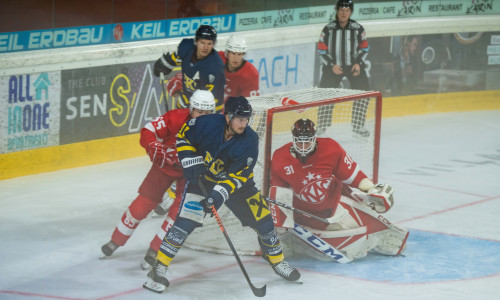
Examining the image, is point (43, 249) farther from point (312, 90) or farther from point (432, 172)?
point (432, 172)

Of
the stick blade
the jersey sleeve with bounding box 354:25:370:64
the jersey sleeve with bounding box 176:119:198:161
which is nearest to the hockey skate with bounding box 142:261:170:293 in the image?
the stick blade

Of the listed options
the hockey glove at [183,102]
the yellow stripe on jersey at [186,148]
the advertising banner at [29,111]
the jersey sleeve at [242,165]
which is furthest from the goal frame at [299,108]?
the advertising banner at [29,111]

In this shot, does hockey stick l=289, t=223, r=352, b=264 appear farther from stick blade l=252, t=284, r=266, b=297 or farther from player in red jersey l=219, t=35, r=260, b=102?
player in red jersey l=219, t=35, r=260, b=102

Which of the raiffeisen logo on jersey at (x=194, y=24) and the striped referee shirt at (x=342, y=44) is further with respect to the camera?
the striped referee shirt at (x=342, y=44)

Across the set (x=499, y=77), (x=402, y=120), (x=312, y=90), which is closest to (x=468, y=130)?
(x=402, y=120)

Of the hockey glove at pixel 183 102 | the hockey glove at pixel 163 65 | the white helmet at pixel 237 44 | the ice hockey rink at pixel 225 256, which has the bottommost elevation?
the ice hockey rink at pixel 225 256

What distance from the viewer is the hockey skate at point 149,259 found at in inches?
217

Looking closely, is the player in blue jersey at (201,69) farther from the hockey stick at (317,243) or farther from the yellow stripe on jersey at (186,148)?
the yellow stripe on jersey at (186,148)

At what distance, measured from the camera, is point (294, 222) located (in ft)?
18.7

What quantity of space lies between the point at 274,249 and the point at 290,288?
25 cm

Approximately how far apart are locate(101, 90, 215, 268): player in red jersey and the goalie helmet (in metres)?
0.53

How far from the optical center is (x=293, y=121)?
650 cm

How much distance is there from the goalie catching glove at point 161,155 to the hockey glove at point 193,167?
39 centimetres

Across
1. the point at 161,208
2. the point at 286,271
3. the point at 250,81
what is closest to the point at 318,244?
the point at 286,271
